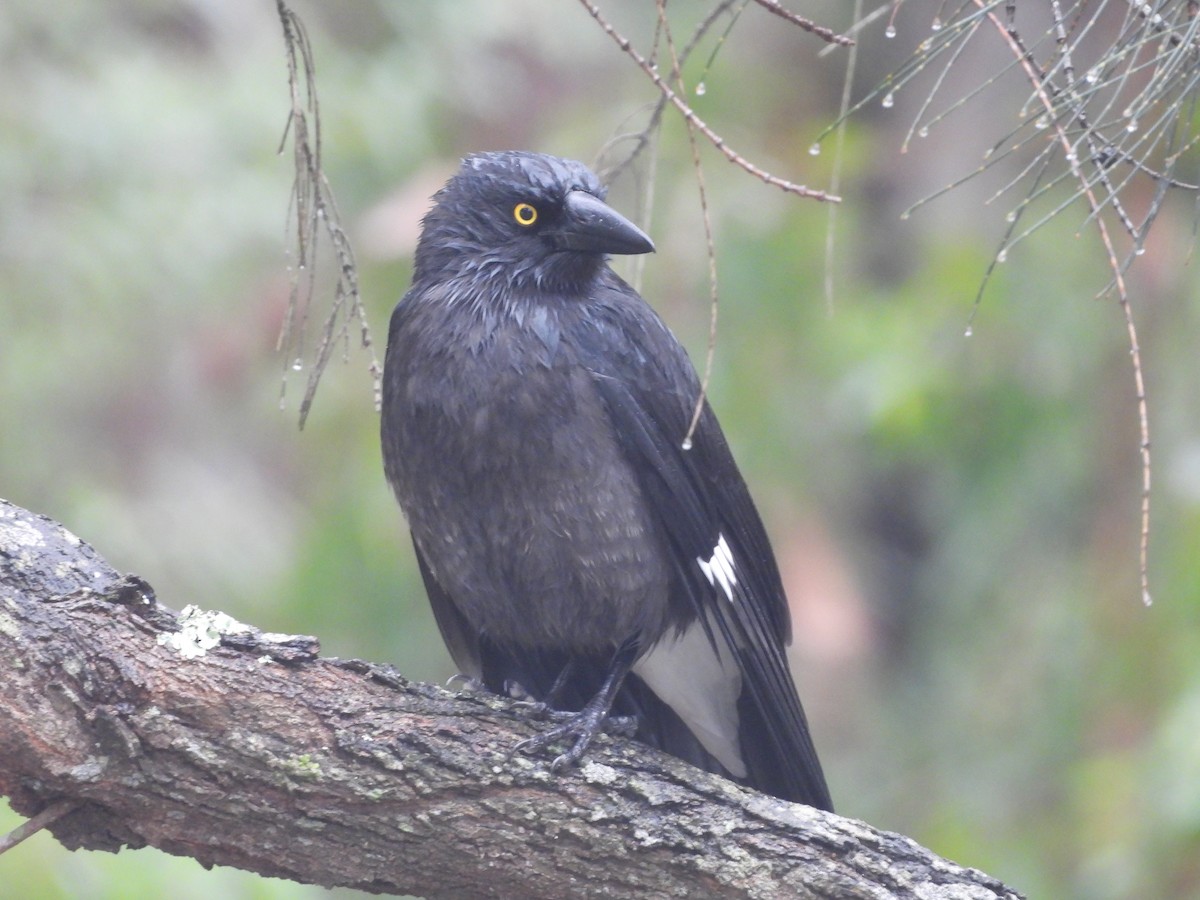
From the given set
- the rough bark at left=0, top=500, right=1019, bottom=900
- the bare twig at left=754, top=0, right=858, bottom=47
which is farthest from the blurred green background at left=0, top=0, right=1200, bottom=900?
the bare twig at left=754, top=0, right=858, bottom=47

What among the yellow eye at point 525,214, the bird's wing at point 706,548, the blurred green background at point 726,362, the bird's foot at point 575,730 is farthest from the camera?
the blurred green background at point 726,362

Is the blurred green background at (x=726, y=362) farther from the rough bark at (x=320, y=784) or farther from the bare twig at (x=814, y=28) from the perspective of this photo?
the bare twig at (x=814, y=28)

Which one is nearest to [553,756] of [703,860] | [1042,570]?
[703,860]

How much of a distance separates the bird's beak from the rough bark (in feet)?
3.18

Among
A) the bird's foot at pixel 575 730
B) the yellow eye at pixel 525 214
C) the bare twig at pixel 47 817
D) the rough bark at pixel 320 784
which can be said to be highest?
the yellow eye at pixel 525 214

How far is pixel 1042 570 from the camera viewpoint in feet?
19.5

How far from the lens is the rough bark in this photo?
2.16m

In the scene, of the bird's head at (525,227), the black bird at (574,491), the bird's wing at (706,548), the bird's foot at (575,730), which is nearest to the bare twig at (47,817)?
the bird's foot at (575,730)

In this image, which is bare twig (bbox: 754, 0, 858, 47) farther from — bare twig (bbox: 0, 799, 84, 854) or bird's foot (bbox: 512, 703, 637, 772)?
bare twig (bbox: 0, 799, 84, 854)

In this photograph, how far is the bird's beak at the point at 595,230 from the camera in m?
2.88

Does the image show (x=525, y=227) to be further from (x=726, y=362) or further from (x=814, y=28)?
(x=726, y=362)

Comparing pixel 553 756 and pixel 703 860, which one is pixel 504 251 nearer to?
pixel 553 756

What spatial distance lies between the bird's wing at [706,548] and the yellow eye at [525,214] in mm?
211

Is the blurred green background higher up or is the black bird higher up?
the blurred green background
